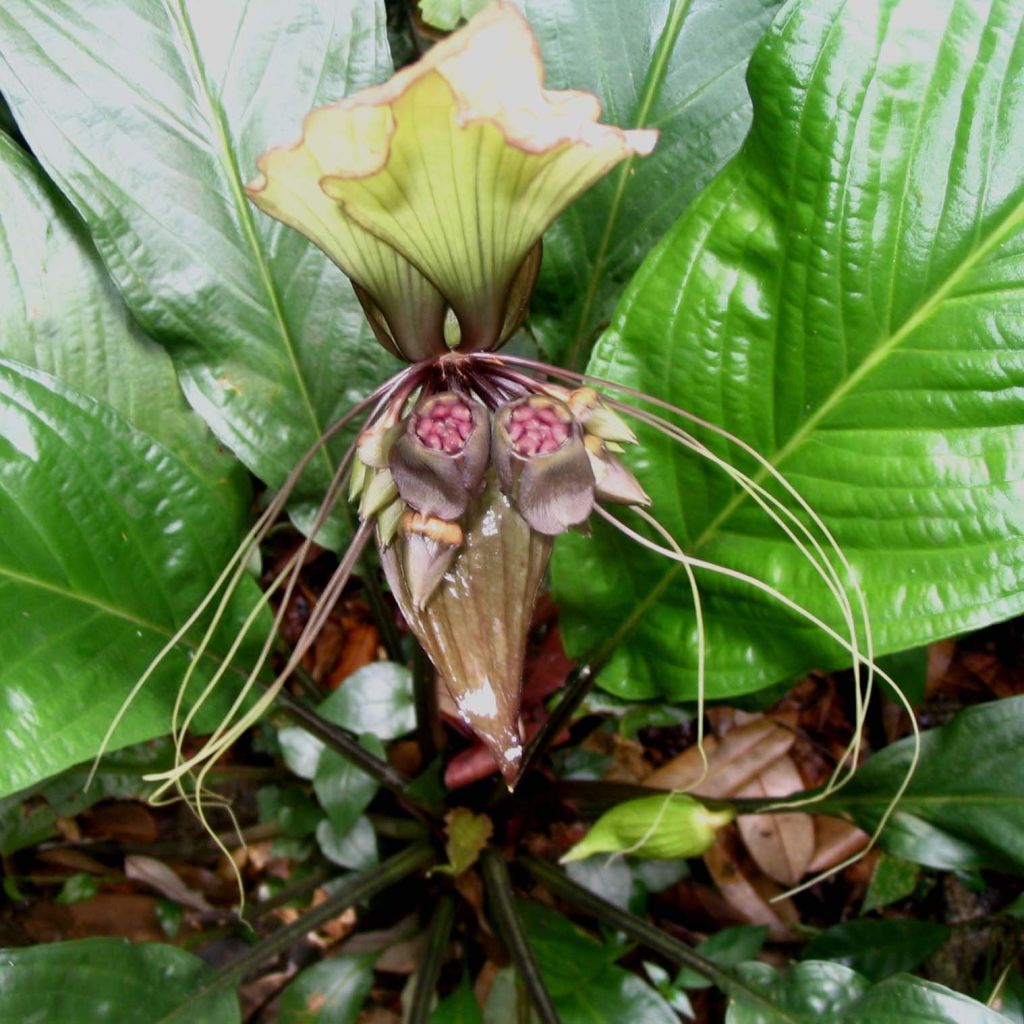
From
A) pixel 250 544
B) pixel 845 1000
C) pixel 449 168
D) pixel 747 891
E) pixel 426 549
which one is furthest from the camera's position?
pixel 747 891

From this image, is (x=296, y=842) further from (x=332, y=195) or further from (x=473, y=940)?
(x=332, y=195)

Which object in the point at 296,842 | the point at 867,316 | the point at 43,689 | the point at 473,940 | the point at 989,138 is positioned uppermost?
the point at 989,138

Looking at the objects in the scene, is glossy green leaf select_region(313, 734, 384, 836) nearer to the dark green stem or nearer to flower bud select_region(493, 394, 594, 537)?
the dark green stem

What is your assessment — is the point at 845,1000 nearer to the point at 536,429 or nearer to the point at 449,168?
the point at 536,429

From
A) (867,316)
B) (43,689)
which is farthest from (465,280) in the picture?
(43,689)

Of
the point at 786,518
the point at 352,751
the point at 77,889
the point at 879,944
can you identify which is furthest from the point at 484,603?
the point at 77,889

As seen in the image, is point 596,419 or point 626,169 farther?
point 626,169

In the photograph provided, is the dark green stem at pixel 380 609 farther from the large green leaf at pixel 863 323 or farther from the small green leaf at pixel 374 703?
the large green leaf at pixel 863 323

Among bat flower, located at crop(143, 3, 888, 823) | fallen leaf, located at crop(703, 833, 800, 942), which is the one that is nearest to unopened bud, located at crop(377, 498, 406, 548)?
bat flower, located at crop(143, 3, 888, 823)
